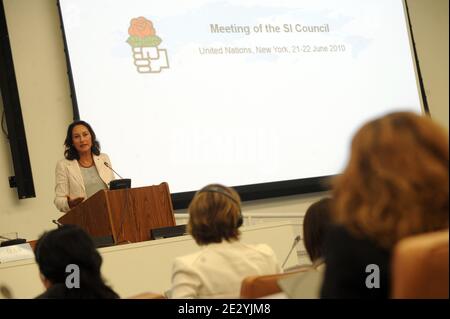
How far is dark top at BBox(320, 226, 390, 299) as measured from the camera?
57.9 inches

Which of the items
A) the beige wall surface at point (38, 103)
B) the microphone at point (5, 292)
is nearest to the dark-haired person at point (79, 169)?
the beige wall surface at point (38, 103)

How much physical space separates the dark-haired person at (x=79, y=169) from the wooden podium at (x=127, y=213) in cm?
62

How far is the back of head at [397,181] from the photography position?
1456 millimetres

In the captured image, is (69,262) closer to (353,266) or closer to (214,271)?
(214,271)

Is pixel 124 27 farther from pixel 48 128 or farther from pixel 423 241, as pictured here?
pixel 423 241

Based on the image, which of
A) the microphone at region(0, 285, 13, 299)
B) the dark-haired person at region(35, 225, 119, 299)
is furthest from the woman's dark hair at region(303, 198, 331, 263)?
the microphone at region(0, 285, 13, 299)

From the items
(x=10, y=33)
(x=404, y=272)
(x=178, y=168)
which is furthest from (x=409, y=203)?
(x=10, y=33)

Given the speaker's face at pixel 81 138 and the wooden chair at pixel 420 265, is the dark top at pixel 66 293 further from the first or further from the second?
the speaker's face at pixel 81 138

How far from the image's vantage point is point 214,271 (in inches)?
99.1

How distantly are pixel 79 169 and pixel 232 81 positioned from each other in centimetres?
184

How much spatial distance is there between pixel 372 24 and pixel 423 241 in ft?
18.6

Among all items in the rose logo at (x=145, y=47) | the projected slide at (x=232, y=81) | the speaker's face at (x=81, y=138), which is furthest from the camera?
the rose logo at (x=145, y=47)

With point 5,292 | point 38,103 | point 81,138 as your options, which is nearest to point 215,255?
point 5,292

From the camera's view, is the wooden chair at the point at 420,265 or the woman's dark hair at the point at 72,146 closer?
the wooden chair at the point at 420,265
